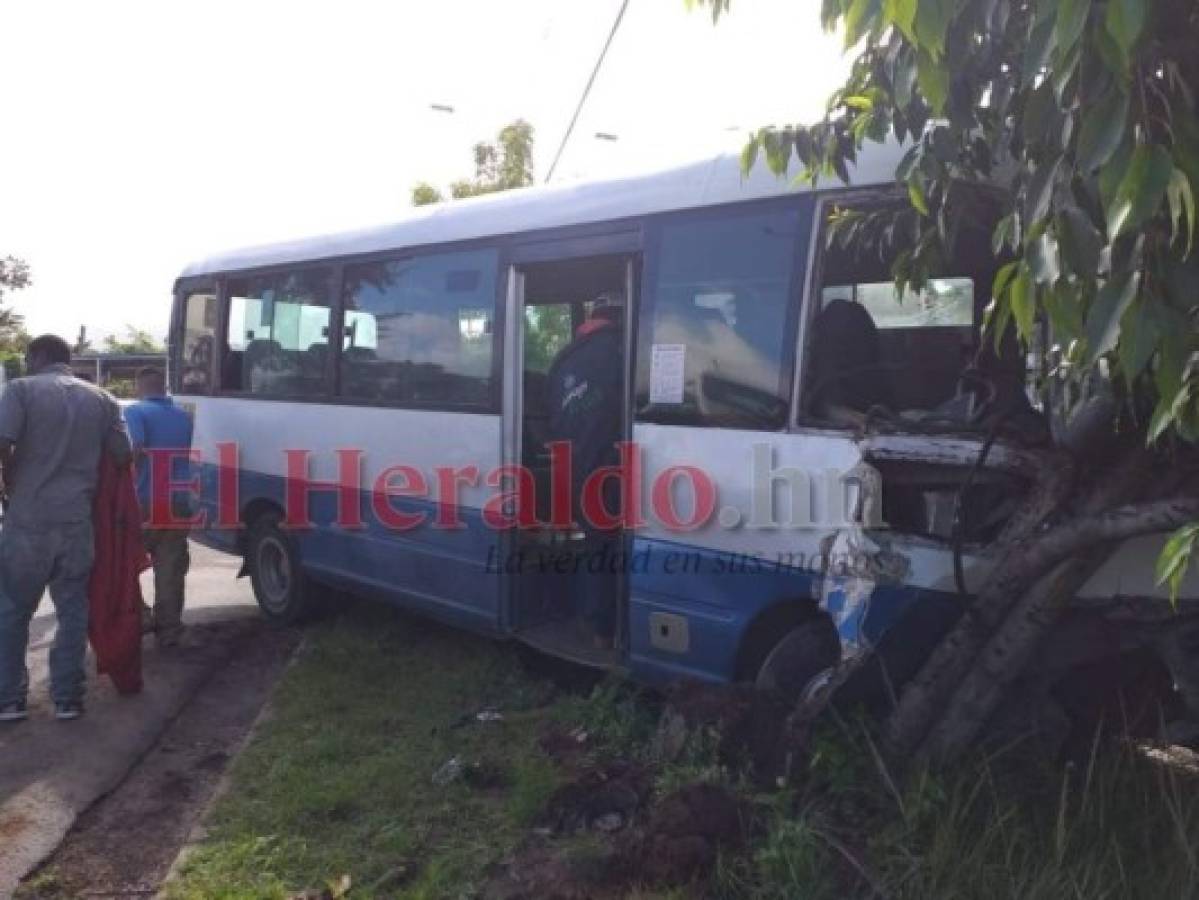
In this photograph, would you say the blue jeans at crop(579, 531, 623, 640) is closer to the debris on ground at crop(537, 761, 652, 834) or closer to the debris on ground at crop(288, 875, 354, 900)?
the debris on ground at crop(537, 761, 652, 834)

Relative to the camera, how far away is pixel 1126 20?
1.57 metres

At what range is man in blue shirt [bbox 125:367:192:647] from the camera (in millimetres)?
6949

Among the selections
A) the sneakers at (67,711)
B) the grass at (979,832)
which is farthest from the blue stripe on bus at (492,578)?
the sneakers at (67,711)

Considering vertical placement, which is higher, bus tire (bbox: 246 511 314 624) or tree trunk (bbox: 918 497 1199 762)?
tree trunk (bbox: 918 497 1199 762)

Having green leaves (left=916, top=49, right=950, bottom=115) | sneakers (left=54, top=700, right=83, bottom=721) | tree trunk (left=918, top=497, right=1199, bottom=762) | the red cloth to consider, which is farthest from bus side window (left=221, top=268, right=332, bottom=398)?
green leaves (left=916, top=49, right=950, bottom=115)

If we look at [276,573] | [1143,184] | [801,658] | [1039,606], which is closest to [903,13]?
[1143,184]

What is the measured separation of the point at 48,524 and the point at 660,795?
3489 millimetres

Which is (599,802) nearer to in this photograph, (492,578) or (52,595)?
(492,578)

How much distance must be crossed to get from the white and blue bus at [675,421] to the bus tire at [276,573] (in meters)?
0.05

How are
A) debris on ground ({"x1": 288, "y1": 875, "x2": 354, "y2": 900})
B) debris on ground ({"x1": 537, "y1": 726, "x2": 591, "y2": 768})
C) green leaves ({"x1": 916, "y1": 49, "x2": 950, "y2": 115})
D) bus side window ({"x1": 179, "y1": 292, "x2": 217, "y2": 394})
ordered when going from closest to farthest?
green leaves ({"x1": 916, "y1": 49, "x2": 950, "y2": 115}) → debris on ground ({"x1": 288, "y1": 875, "x2": 354, "y2": 900}) → debris on ground ({"x1": 537, "y1": 726, "x2": 591, "y2": 768}) → bus side window ({"x1": 179, "y1": 292, "x2": 217, "y2": 394})

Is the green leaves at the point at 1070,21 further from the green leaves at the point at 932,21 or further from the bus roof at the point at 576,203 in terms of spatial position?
the bus roof at the point at 576,203

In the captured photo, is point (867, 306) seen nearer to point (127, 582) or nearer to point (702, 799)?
point (702, 799)

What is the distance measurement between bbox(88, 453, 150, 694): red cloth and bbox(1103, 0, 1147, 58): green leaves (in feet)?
17.5

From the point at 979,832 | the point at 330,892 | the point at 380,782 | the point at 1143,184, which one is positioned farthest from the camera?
the point at 380,782
